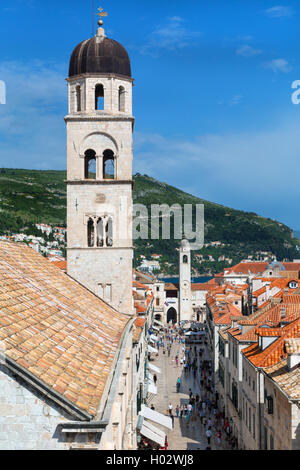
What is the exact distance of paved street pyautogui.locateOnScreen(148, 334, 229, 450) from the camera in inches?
1542

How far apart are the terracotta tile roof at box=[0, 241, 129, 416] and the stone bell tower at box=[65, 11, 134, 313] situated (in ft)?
19.4

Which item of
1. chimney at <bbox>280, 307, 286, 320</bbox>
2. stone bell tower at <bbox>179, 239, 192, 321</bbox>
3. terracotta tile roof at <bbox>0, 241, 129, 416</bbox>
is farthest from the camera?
stone bell tower at <bbox>179, 239, 192, 321</bbox>

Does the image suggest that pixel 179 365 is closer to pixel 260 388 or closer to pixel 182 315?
pixel 260 388

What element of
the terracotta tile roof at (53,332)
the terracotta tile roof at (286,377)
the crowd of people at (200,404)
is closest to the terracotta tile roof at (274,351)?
A: the terracotta tile roof at (286,377)

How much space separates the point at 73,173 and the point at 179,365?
50.5 meters

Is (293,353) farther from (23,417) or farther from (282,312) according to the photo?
(23,417)

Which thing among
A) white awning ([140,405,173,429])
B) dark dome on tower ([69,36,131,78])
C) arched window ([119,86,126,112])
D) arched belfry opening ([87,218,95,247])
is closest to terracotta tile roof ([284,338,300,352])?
arched belfry opening ([87,218,95,247])

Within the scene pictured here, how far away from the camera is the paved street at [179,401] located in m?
39.2

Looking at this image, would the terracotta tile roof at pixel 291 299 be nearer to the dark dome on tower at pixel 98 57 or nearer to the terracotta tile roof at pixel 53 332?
the dark dome on tower at pixel 98 57

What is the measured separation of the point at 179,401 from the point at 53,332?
4100 centimetres

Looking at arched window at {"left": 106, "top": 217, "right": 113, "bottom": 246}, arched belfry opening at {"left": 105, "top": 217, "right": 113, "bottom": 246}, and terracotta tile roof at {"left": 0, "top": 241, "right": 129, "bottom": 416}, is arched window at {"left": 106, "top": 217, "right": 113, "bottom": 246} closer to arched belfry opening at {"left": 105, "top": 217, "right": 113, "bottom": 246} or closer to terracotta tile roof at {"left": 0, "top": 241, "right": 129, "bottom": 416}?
arched belfry opening at {"left": 105, "top": 217, "right": 113, "bottom": 246}

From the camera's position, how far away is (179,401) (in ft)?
172

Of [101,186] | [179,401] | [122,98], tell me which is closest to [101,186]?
[101,186]

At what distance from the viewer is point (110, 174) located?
28.9 metres
